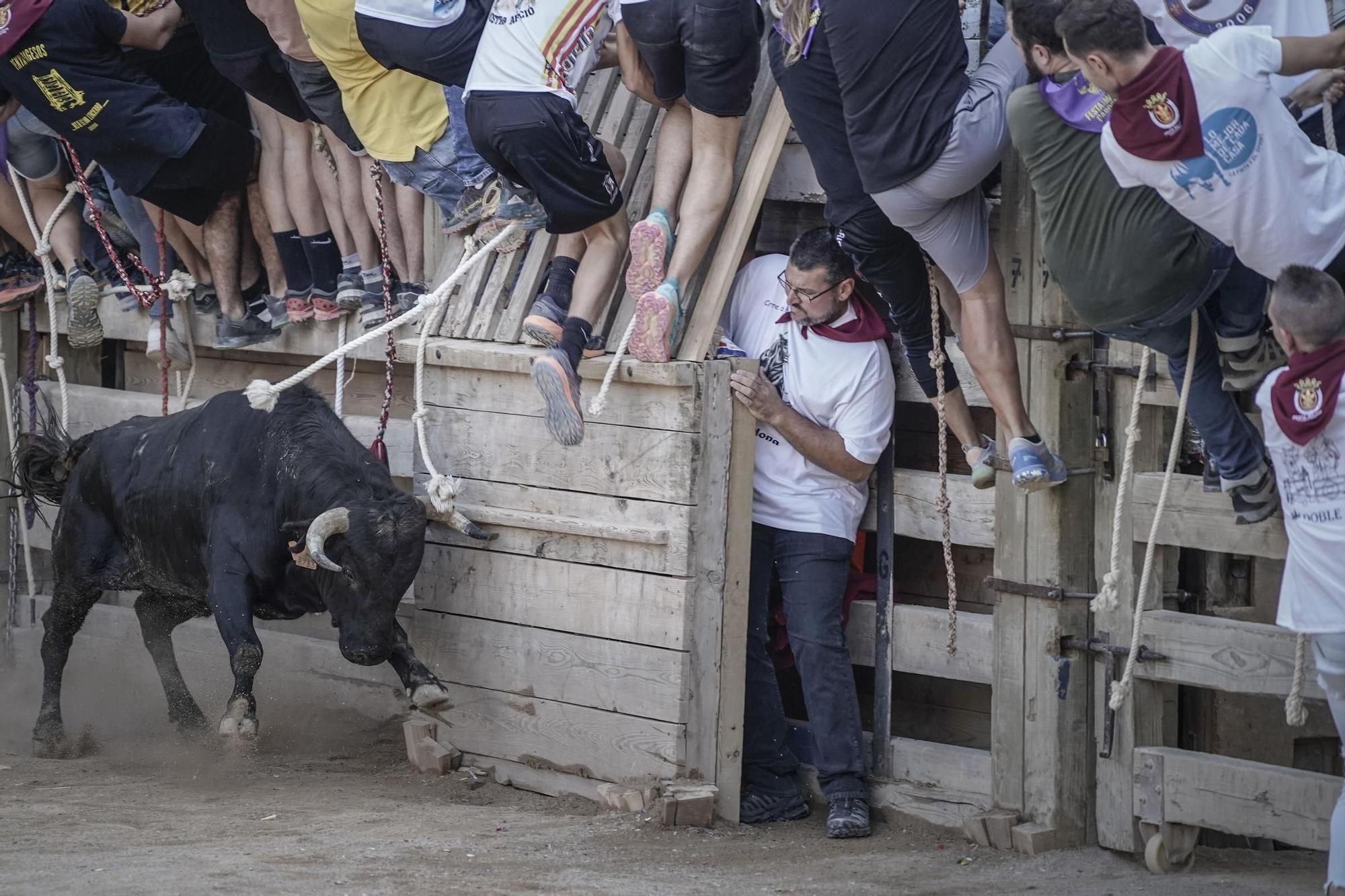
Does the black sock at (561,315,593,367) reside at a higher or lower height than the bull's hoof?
higher

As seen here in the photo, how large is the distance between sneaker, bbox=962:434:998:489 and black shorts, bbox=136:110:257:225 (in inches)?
143

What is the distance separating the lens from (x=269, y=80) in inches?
261

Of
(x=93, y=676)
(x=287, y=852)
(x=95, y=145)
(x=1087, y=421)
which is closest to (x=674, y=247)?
(x=1087, y=421)

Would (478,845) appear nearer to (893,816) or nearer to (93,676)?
(893,816)

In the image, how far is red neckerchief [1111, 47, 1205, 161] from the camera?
3709 millimetres

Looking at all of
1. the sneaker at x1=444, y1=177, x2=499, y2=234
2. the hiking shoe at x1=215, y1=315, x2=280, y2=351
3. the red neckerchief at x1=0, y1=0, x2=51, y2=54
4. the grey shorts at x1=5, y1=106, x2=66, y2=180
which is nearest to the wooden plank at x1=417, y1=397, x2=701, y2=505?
the sneaker at x1=444, y1=177, x2=499, y2=234

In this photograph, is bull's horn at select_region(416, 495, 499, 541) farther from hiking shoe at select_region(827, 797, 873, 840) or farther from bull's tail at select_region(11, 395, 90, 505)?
bull's tail at select_region(11, 395, 90, 505)

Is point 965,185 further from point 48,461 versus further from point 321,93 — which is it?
point 48,461

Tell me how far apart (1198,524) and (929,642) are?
1100 mm

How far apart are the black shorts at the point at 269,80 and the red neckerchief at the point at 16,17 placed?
2.50 ft

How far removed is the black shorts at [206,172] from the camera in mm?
6816

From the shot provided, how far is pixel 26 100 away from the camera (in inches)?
265

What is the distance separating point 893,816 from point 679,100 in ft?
8.52

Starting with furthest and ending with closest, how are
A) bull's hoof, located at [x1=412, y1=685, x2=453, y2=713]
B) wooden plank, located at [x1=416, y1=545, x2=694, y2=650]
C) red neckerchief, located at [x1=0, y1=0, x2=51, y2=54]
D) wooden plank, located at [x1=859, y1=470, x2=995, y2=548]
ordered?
red neckerchief, located at [x1=0, y1=0, x2=51, y2=54] < bull's hoof, located at [x1=412, y1=685, x2=453, y2=713] < wooden plank, located at [x1=416, y1=545, x2=694, y2=650] < wooden plank, located at [x1=859, y1=470, x2=995, y2=548]
